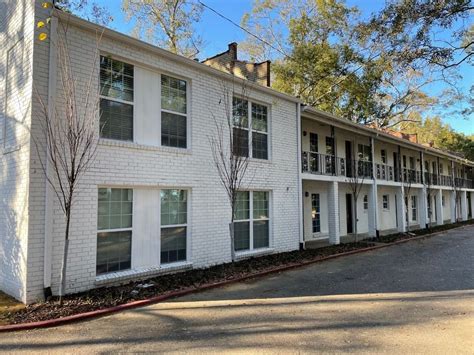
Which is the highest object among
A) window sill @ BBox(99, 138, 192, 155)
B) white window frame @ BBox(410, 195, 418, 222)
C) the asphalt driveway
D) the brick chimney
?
the brick chimney

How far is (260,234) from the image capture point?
1179 cm

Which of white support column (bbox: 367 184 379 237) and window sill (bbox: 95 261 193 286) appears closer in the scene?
window sill (bbox: 95 261 193 286)

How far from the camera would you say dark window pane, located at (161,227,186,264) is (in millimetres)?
8773

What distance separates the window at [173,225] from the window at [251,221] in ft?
7.07

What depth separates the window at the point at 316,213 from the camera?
17406mm

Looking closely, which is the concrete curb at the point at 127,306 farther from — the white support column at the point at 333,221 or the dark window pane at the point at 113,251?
the white support column at the point at 333,221

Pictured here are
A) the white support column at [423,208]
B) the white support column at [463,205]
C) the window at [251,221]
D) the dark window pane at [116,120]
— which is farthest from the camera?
the white support column at [463,205]

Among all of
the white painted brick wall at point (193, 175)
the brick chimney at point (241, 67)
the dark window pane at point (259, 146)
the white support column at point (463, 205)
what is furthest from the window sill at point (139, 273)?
the white support column at point (463, 205)

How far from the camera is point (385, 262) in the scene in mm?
11469

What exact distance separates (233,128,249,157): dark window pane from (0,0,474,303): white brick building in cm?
12

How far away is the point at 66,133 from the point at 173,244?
378 centimetres

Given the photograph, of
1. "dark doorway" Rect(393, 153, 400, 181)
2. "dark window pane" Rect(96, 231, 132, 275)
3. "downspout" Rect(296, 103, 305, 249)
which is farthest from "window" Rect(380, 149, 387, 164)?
"dark window pane" Rect(96, 231, 132, 275)

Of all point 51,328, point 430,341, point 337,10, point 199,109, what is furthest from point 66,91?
point 337,10

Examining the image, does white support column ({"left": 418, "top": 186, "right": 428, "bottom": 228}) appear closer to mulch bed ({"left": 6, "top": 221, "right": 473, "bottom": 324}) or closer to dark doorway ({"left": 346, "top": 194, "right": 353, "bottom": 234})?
dark doorway ({"left": 346, "top": 194, "right": 353, "bottom": 234})
